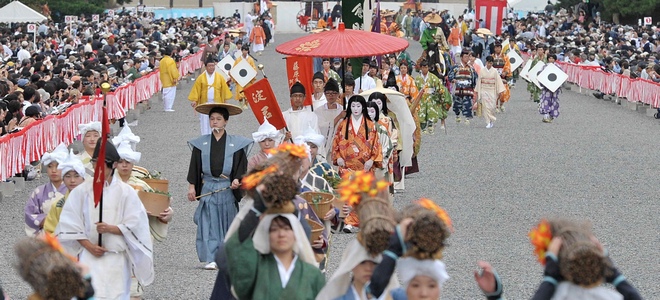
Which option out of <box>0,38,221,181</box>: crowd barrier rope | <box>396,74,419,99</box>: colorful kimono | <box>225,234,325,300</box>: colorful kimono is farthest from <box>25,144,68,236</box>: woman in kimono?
<box>396,74,419,99</box>: colorful kimono

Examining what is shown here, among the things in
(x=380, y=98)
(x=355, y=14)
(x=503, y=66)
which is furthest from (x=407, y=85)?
(x=380, y=98)

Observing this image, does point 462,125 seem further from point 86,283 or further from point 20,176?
point 86,283

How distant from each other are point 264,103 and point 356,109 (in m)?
0.87

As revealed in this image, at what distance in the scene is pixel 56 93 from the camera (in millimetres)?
20969

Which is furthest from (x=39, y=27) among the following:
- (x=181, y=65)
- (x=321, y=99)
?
(x=321, y=99)

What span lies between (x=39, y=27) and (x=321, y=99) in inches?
1213

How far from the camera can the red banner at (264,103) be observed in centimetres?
1245

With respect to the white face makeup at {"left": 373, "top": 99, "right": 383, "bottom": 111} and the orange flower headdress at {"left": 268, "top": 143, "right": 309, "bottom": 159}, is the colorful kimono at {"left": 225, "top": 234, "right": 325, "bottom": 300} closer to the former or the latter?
the orange flower headdress at {"left": 268, "top": 143, "right": 309, "bottom": 159}

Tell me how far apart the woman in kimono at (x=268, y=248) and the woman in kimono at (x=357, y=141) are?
6360 millimetres

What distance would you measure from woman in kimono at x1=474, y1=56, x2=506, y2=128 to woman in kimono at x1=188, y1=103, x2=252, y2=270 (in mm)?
13948

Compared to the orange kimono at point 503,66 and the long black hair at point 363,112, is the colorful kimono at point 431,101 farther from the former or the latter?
the long black hair at point 363,112

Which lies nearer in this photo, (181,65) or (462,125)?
(462,125)

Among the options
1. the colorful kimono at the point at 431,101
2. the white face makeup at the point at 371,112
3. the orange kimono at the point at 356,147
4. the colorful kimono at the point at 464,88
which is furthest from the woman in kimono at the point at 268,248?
the colorful kimono at the point at 464,88

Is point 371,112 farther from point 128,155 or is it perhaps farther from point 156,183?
point 128,155
